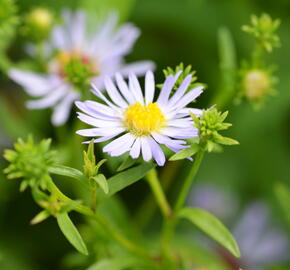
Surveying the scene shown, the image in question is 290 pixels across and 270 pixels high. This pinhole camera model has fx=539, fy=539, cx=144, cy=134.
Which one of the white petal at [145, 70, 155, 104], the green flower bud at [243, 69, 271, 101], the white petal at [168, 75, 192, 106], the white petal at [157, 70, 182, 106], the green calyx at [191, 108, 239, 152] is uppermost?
the green flower bud at [243, 69, 271, 101]

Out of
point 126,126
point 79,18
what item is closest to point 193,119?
point 126,126

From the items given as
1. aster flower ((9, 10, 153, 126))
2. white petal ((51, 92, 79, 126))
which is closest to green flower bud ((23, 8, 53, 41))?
aster flower ((9, 10, 153, 126))

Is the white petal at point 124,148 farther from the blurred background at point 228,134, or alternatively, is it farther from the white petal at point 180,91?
the blurred background at point 228,134

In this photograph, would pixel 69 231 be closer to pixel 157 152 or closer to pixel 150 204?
pixel 157 152

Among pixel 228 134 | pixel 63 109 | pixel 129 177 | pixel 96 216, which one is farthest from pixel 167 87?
pixel 228 134

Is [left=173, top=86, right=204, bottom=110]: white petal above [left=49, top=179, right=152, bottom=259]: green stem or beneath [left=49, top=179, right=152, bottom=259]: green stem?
above

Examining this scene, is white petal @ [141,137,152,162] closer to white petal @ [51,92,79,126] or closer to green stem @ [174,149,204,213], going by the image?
green stem @ [174,149,204,213]

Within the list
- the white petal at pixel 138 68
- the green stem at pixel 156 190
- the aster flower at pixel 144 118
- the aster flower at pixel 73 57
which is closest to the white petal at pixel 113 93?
the aster flower at pixel 144 118

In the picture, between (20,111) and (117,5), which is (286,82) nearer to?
(117,5)
